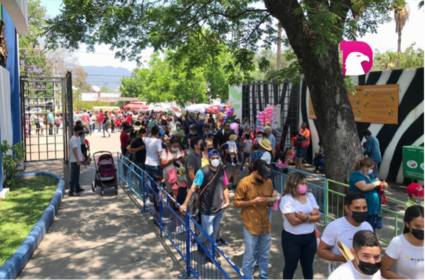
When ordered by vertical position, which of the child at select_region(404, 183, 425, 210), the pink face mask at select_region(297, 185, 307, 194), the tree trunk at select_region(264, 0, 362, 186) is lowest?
the child at select_region(404, 183, 425, 210)

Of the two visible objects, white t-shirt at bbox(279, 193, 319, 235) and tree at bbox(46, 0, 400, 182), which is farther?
tree at bbox(46, 0, 400, 182)

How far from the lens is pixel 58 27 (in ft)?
33.3

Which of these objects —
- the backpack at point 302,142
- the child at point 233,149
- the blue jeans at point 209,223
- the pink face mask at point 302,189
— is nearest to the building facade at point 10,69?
the child at point 233,149

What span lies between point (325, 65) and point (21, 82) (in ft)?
34.0

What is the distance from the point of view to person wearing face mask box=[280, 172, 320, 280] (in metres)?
4.15

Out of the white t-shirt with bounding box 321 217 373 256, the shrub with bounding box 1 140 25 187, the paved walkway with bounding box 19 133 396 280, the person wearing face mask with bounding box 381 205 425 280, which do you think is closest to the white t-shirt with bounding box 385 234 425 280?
the person wearing face mask with bounding box 381 205 425 280

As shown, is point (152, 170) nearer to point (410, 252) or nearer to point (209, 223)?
point (209, 223)

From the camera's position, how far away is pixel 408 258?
3.14m

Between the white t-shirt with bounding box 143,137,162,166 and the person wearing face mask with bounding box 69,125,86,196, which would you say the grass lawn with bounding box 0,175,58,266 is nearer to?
the person wearing face mask with bounding box 69,125,86,196

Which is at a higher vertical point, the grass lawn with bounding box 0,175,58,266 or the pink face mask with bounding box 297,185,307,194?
the pink face mask with bounding box 297,185,307,194

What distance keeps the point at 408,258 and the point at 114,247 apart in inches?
190

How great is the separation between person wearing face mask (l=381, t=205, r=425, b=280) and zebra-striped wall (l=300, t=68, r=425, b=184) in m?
8.45

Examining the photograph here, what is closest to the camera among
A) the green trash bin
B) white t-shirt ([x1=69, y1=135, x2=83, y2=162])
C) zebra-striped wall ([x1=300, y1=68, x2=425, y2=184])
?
white t-shirt ([x1=69, y1=135, x2=83, y2=162])

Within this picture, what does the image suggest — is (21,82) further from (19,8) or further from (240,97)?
(240,97)
